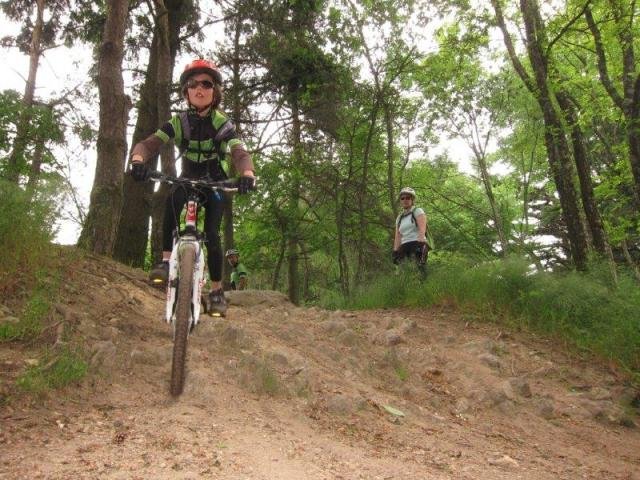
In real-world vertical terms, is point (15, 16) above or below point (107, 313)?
above

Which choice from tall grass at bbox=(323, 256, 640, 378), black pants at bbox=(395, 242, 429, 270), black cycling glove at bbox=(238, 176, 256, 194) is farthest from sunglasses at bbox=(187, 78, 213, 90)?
tall grass at bbox=(323, 256, 640, 378)

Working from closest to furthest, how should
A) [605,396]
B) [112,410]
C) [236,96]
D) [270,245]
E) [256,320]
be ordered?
1. [112,410]
2. [605,396]
3. [256,320]
4. [236,96]
5. [270,245]

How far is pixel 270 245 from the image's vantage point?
15.7 metres

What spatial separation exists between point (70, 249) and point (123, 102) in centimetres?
200

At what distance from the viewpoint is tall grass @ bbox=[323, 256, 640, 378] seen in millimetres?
6255

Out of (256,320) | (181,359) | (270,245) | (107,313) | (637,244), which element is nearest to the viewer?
(181,359)

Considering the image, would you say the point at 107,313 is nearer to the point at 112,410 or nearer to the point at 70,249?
the point at 70,249

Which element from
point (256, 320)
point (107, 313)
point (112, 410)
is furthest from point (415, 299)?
point (112, 410)

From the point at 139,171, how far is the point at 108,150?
2699 mm

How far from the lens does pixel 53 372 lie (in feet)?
11.2

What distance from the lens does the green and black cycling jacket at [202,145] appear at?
4.27 metres

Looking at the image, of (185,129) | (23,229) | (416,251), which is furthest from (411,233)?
(23,229)

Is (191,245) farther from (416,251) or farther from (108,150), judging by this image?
(416,251)

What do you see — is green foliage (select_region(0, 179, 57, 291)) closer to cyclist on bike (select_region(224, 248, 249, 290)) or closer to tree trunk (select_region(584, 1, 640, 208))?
cyclist on bike (select_region(224, 248, 249, 290))
